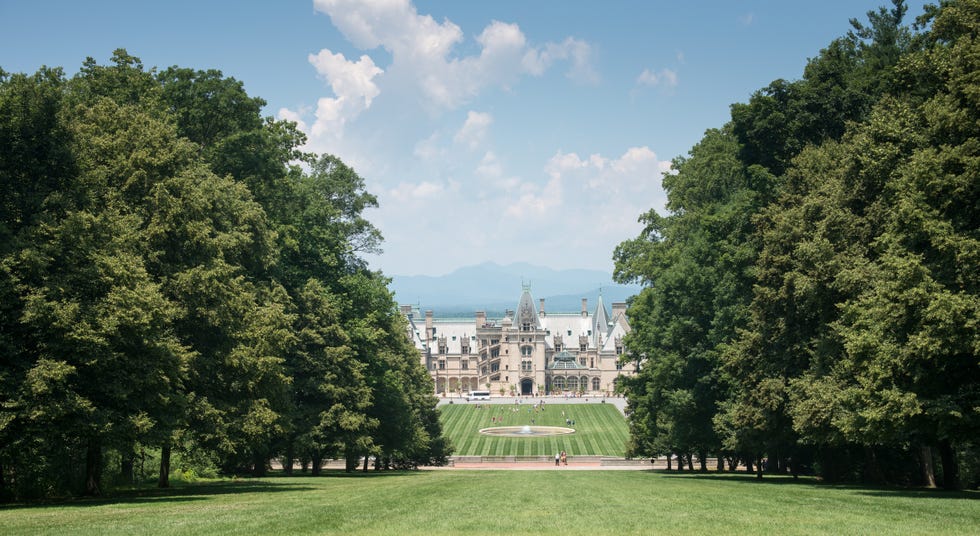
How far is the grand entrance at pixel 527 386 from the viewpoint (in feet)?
525

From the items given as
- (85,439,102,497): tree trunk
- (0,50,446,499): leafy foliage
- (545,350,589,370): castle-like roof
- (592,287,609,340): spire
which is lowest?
(85,439,102,497): tree trunk

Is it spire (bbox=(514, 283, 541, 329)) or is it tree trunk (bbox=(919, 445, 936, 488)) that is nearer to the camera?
tree trunk (bbox=(919, 445, 936, 488))

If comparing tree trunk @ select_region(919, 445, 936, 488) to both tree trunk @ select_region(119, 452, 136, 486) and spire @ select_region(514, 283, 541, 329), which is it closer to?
tree trunk @ select_region(119, 452, 136, 486)

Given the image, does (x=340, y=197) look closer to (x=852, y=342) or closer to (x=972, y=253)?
(x=852, y=342)

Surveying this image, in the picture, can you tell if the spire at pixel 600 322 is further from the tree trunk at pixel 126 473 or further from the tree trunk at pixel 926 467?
the tree trunk at pixel 126 473

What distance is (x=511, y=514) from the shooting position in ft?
55.6

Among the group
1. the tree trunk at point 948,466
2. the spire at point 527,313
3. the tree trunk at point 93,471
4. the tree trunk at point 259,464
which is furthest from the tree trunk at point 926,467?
the spire at point 527,313

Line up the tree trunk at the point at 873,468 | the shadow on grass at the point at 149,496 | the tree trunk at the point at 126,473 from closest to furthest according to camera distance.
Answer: the shadow on grass at the point at 149,496 → the tree trunk at the point at 126,473 → the tree trunk at the point at 873,468

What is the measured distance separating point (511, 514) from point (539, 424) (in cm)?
9082

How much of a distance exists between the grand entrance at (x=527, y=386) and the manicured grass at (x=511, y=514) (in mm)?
137875

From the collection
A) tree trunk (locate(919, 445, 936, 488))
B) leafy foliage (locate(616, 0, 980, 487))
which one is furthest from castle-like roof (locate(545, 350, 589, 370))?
tree trunk (locate(919, 445, 936, 488))

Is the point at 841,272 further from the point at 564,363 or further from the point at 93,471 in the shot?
the point at 564,363

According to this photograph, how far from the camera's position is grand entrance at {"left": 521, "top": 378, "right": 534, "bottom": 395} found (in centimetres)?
16012

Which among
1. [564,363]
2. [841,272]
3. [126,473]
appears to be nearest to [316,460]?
[126,473]
